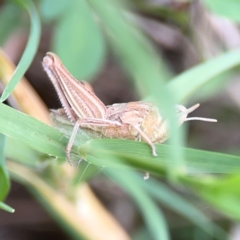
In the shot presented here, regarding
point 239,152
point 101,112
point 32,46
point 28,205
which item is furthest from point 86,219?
point 239,152

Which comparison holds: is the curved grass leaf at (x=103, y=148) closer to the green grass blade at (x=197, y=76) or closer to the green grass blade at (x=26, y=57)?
the green grass blade at (x=26, y=57)

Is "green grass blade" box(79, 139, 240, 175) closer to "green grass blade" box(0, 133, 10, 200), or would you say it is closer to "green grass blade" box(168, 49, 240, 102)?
"green grass blade" box(0, 133, 10, 200)

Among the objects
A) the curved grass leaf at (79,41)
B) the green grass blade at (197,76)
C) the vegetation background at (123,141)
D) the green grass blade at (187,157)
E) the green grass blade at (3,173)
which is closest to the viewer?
the vegetation background at (123,141)

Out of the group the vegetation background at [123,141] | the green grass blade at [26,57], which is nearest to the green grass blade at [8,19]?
the vegetation background at [123,141]

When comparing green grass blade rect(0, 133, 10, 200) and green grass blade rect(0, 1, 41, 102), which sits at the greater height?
green grass blade rect(0, 1, 41, 102)

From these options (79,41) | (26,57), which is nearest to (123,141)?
(26,57)

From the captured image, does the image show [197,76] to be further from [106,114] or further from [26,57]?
[26,57]

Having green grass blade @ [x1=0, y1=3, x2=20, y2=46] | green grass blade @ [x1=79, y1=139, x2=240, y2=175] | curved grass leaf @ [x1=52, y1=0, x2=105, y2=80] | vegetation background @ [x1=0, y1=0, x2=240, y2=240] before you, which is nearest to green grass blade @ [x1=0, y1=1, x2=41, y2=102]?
vegetation background @ [x1=0, y1=0, x2=240, y2=240]
